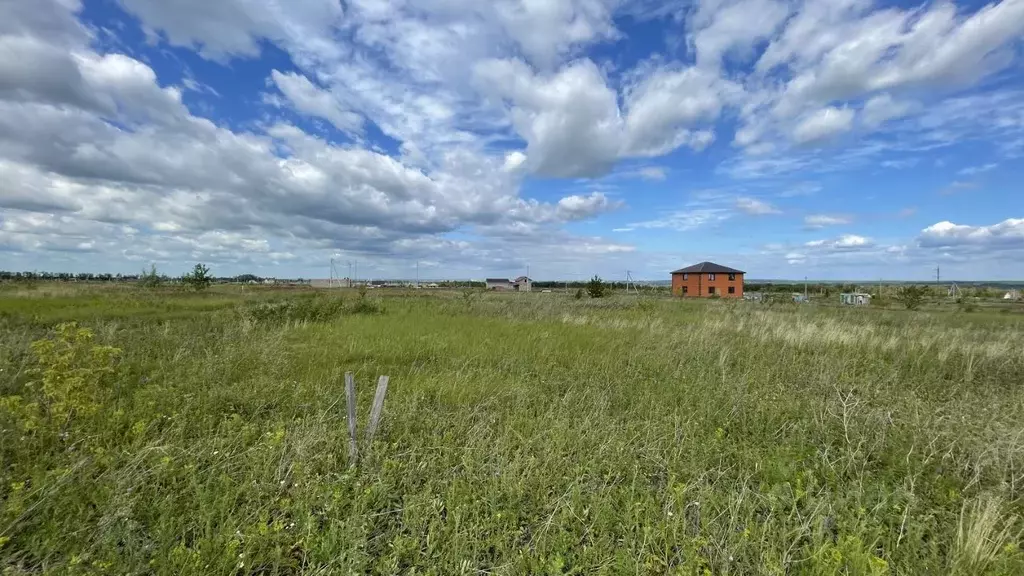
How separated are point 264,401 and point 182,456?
65.1 inches

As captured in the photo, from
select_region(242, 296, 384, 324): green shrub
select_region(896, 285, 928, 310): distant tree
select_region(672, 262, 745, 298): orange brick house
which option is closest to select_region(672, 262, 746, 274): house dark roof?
select_region(672, 262, 745, 298): orange brick house

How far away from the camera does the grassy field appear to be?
293 cm

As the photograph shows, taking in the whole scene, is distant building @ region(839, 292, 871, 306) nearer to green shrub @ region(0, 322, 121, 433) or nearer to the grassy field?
the grassy field

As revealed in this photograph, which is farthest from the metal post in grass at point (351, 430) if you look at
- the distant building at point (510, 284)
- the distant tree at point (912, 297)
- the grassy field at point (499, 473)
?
the distant building at point (510, 284)

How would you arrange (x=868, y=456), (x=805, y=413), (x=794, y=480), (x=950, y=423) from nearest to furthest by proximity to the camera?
1. (x=794, y=480)
2. (x=868, y=456)
3. (x=950, y=423)
4. (x=805, y=413)

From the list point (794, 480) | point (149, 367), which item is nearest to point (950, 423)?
point (794, 480)

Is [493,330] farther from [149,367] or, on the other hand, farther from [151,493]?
[151,493]

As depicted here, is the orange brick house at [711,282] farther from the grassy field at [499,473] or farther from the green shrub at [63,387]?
the green shrub at [63,387]

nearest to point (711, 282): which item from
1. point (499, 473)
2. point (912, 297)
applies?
point (912, 297)

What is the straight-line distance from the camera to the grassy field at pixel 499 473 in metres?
2.93

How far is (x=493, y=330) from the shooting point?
1305 centimetres

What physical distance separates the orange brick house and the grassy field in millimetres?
59732

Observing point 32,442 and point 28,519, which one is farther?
point 32,442

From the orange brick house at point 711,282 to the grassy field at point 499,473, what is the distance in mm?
59732
